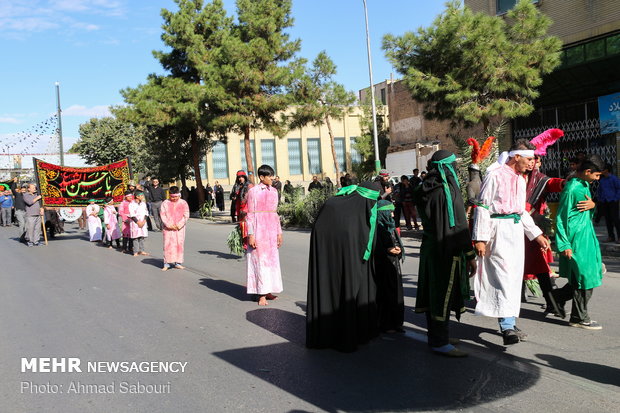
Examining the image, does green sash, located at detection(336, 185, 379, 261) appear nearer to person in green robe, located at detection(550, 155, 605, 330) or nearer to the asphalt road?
the asphalt road

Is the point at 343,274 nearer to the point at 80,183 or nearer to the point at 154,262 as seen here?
the point at 154,262

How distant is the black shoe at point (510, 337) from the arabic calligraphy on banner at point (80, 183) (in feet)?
47.3

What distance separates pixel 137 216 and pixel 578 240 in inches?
422

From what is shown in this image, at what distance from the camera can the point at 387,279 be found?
230 inches

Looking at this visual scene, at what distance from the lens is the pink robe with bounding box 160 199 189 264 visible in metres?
11.1

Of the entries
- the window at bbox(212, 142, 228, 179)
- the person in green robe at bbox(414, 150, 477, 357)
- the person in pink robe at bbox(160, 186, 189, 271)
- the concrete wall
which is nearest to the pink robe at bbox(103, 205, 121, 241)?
the person in pink robe at bbox(160, 186, 189, 271)

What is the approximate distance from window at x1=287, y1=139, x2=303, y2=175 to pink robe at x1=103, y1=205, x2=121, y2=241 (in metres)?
35.2

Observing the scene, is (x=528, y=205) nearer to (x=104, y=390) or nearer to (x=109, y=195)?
(x=104, y=390)

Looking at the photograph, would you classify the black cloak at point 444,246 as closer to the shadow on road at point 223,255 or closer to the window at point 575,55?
the shadow on road at point 223,255

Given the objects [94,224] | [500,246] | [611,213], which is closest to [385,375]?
[500,246]

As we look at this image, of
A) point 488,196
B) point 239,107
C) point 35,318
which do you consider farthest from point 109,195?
point 488,196

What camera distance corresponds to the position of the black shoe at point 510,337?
5.15 meters

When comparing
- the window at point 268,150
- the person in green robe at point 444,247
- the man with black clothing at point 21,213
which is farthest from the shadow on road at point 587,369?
the window at point 268,150

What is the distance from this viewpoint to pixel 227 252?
13875 mm
